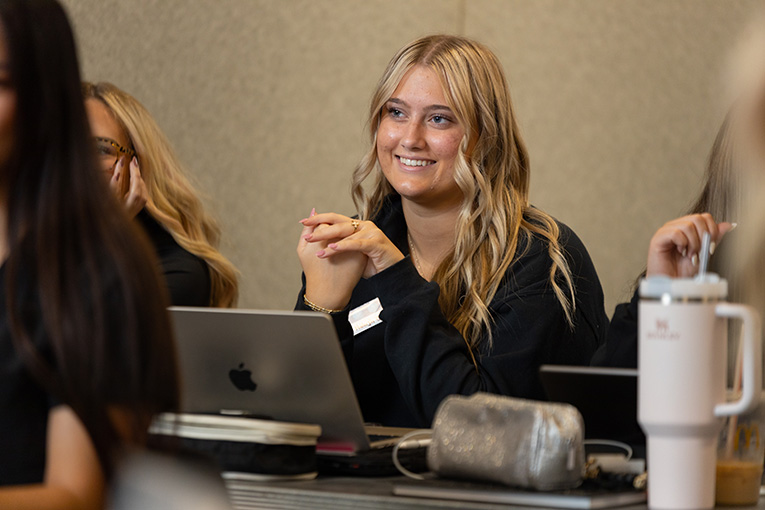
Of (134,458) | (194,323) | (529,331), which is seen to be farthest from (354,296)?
(134,458)

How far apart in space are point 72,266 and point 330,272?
3.25ft

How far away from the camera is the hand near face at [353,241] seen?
1788 millimetres

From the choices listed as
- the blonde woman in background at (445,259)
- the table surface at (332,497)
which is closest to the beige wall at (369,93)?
the blonde woman in background at (445,259)

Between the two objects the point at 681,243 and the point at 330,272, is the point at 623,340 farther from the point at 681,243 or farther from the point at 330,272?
the point at 330,272

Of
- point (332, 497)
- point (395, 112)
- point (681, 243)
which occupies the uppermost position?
point (395, 112)

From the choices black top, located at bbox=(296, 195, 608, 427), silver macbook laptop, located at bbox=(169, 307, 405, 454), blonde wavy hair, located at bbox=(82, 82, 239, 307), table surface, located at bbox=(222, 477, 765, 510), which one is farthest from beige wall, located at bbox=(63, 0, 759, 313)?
table surface, located at bbox=(222, 477, 765, 510)

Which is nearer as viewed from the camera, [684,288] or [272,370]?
[684,288]

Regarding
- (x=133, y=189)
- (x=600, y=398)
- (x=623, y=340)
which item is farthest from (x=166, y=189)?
(x=600, y=398)

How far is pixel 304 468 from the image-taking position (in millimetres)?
1227

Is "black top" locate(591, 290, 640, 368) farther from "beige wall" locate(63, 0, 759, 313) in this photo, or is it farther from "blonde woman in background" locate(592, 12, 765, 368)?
"beige wall" locate(63, 0, 759, 313)

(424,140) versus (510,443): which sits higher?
(424,140)

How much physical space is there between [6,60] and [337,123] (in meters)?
2.88

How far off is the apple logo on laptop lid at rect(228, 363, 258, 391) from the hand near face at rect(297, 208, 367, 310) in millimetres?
518

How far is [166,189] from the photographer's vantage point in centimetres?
259
